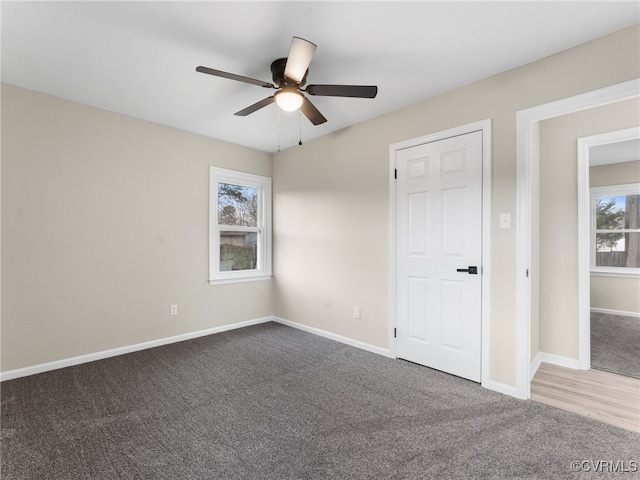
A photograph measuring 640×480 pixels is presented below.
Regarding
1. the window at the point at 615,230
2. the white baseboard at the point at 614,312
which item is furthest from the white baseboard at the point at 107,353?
the window at the point at 615,230

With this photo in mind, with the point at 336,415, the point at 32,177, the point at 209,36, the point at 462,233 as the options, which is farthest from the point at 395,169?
the point at 32,177

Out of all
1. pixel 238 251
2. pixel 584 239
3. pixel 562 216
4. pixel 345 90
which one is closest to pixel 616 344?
pixel 584 239

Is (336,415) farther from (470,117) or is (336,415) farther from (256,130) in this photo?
(256,130)

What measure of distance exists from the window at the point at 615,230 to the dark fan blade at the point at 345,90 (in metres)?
5.33

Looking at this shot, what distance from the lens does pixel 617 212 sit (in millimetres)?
5066

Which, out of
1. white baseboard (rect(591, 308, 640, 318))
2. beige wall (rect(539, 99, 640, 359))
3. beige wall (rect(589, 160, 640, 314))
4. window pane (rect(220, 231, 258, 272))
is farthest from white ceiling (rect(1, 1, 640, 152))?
white baseboard (rect(591, 308, 640, 318))

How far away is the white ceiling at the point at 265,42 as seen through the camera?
1.81 metres

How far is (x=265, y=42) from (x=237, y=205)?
2.54 metres

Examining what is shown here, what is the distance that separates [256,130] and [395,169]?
67.9 inches

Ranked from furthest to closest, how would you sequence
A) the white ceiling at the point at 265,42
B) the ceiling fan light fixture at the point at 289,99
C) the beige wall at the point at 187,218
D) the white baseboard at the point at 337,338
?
the white baseboard at the point at 337,338 → the beige wall at the point at 187,218 → the ceiling fan light fixture at the point at 289,99 → the white ceiling at the point at 265,42

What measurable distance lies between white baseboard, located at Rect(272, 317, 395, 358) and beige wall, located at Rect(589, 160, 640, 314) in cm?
440

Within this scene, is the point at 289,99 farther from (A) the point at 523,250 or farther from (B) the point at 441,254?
(A) the point at 523,250

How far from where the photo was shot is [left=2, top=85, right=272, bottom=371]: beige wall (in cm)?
272

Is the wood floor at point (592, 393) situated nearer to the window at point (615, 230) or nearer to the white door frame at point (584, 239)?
the white door frame at point (584, 239)
